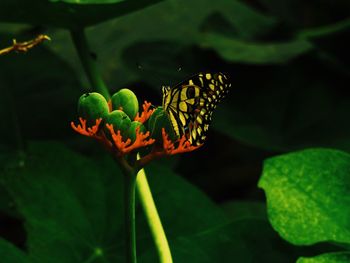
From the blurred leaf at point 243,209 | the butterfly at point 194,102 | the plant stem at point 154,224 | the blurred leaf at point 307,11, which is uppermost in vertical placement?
the blurred leaf at point 307,11

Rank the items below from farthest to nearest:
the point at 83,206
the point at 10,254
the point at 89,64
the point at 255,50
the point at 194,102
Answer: the point at 255,50
the point at 83,206
the point at 89,64
the point at 10,254
the point at 194,102

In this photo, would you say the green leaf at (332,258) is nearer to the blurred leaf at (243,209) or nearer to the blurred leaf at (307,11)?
the blurred leaf at (243,209)

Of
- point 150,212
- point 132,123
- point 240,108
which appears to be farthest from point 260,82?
point 132,123

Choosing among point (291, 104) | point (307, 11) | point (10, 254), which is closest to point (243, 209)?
point (291, 104)

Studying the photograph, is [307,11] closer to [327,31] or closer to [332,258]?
[327,31]

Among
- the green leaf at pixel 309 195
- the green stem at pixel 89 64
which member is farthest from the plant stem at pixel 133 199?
the green leaf at pixel 309 195

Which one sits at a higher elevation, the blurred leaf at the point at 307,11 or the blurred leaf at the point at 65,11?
the blurred leaf at the point at 65,11
